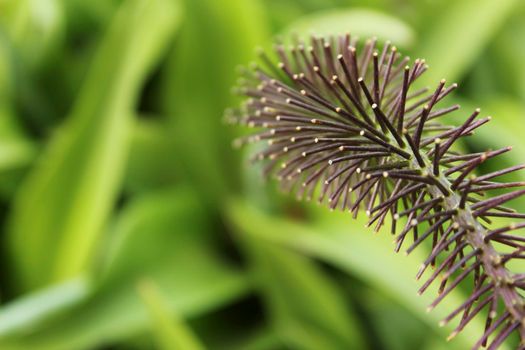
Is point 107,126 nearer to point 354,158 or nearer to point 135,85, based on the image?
point 135,85

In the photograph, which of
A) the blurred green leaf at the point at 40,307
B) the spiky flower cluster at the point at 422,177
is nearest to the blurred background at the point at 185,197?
the blurred green leaf at the point at 40,307

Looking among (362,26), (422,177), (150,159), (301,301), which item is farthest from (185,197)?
(422,177)

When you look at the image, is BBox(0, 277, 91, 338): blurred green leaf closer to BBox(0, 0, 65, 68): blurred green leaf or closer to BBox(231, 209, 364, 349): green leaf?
BBox(231, 209, 364, 349): green leaf

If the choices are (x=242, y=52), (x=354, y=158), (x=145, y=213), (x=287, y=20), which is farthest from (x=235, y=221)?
(x=354, y=158)

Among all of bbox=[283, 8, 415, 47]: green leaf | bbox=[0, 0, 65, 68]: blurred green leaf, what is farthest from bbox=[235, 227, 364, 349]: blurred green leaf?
bbox=[0, 0, 65, 68]: blurred green leaf

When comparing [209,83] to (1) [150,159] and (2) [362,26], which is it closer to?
(1) [150,159]
